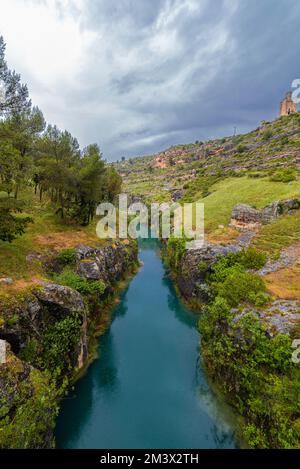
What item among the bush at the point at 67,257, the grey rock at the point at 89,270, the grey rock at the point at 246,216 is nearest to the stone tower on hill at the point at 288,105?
the grey rock at the point at 246,216

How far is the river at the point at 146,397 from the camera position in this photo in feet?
37.4

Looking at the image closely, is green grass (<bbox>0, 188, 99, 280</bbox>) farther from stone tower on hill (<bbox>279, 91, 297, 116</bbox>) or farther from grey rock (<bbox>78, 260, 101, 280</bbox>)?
stone tower on hill (<bbox>279, 91, 297, 116</bbox>)

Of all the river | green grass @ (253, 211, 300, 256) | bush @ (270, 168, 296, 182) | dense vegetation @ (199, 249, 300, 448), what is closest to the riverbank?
dense vegetation @ (199, 249, 300, 448)

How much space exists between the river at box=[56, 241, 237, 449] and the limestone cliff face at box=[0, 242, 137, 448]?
172 centimetres

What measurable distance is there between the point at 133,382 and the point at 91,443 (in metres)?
4.27

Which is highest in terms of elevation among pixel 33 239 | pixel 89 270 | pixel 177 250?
pixel 33 239

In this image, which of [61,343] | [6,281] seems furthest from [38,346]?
[6,281]

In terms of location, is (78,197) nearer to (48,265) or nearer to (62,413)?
(48,265)

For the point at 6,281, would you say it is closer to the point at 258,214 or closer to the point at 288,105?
the point at 258,214

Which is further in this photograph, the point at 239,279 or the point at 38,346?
the point at 239,279

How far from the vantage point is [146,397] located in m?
13.9

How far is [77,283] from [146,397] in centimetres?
949
